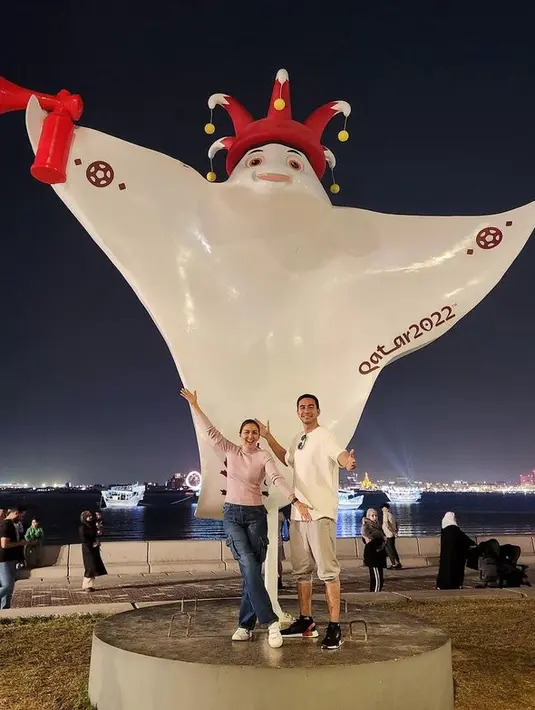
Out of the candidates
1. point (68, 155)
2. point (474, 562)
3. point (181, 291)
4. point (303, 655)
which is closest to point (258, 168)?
point (181, 291)

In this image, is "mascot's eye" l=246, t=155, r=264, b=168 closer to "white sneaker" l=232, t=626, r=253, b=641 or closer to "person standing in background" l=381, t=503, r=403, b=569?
"white sneaker" l=232, t=626, r=253, b=641

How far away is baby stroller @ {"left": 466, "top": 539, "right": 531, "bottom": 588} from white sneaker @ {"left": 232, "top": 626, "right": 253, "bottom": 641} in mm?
6496

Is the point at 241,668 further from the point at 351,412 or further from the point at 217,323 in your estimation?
the point at 217,323

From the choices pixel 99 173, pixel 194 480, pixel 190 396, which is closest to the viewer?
pixel 190 396

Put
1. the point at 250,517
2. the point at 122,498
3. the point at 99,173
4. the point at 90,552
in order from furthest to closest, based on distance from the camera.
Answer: the point at 122,498 → the point at 90,552 → the point at 99,173 → the point at 250,517

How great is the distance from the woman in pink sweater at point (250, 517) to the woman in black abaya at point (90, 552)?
5.91 m

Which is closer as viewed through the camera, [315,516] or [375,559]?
[315,516]

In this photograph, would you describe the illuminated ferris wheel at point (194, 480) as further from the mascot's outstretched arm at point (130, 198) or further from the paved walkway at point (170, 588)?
the paved walkway at point (170, 588)

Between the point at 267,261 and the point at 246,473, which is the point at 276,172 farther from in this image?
the point at 246,473

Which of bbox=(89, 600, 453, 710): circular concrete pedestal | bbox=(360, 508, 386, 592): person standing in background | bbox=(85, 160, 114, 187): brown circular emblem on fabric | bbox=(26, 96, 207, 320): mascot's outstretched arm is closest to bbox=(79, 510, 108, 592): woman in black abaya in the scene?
bbox=(360, 508, 386, 592): person standing in background

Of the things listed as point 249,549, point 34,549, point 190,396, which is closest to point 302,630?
point 249,549

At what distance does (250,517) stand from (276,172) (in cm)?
275

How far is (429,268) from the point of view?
5.58m

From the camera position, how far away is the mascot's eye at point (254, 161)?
17.8 ft
